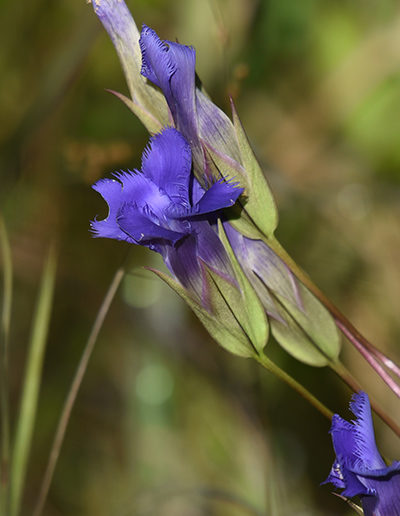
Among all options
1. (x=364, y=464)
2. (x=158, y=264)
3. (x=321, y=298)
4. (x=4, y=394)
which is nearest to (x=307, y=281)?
(x=321, y=298)

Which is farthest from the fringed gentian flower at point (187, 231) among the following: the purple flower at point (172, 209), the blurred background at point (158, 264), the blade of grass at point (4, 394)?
the blurred background at point (158, 264)

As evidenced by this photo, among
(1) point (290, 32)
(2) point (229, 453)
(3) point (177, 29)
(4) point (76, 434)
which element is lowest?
(4) point (76, 434)

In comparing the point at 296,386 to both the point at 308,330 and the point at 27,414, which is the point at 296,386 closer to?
the point at 308,330

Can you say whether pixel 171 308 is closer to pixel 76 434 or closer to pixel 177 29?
pixel 76 434

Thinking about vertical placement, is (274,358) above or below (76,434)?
above

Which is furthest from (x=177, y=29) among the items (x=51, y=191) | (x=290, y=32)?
(x=51, y=191)

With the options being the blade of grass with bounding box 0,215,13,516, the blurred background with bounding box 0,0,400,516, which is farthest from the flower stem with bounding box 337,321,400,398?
the blurred background with bounding box 0,0,400,516
